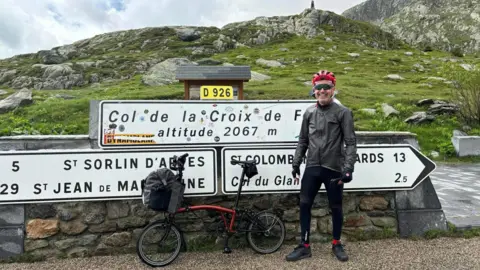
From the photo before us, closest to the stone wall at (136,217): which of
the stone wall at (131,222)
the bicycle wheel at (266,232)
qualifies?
the stone wall at (131,222)

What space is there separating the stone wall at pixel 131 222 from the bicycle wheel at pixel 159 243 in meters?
0.38

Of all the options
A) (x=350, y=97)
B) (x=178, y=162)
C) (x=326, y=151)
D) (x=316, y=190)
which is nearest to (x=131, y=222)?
(x=178, y=162)

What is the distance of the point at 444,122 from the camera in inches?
725

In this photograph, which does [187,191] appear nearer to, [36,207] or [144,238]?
[144,238]

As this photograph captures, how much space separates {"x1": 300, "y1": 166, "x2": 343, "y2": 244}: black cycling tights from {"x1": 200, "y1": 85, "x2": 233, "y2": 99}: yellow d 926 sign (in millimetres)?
3938

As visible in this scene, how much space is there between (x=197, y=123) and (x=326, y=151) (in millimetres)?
2057

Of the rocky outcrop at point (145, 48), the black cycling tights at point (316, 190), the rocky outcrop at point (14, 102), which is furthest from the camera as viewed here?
the rocky outcrop at point (145, 48)

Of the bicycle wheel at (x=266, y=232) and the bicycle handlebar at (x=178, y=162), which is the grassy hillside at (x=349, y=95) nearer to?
the bicycle handlebar at (x=178, y=162)

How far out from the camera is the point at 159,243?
4.97 meters

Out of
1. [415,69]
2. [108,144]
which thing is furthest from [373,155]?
[415,69]

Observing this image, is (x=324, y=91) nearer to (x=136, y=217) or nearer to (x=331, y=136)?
(x=331, y=136)

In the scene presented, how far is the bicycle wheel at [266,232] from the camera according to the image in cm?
528

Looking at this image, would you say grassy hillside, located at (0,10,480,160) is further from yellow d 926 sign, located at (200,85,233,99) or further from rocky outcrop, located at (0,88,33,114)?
yellow d 926 sign, located at (200,85,233,99)

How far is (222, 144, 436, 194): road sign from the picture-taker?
560 centimetres
